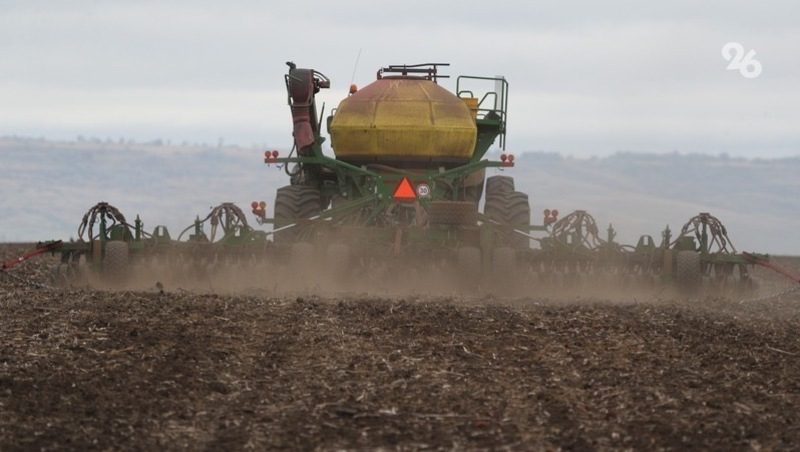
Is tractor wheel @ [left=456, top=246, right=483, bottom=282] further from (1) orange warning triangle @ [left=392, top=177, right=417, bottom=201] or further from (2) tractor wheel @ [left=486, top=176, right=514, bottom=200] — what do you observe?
(2) tractor wheel @ [left=486, top=176, right=514, bottom=200]

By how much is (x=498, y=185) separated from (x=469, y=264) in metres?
4.18

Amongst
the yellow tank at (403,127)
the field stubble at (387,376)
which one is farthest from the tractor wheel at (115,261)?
the yellow tank at (403,127)

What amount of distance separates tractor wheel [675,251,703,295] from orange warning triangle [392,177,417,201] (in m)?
4.16

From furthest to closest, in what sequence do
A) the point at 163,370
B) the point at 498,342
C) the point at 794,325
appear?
1. the point at 794,325
2. the point at 498,342
3. the point at 163,370

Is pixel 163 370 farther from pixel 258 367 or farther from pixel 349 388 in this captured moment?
pixel 349 388

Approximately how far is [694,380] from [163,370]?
4.38 metres

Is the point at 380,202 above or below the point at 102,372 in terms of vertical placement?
above

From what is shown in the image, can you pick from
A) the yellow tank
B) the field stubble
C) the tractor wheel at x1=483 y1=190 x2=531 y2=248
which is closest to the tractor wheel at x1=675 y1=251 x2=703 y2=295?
the tractor wheel at x1=483 y1=190 x2=531 y2=248

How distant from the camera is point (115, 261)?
21.4 m

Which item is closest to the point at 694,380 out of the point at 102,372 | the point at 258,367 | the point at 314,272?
the point at 258,367

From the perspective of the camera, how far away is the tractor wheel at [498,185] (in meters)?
25.3

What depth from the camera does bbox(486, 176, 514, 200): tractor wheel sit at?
995 inches

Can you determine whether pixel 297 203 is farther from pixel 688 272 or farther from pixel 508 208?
pixel 688 272

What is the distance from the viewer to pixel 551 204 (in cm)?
15262
